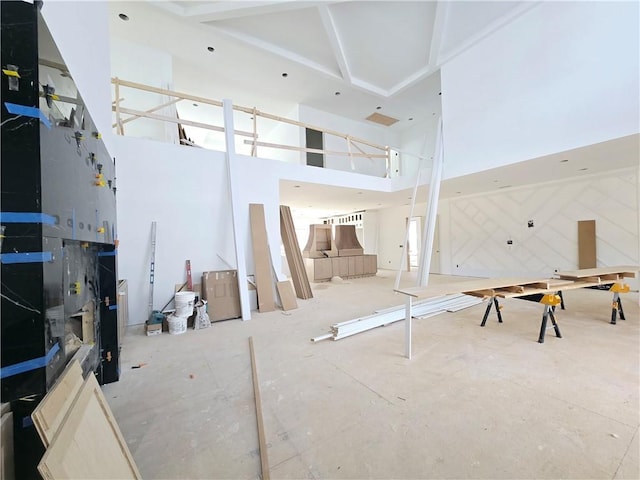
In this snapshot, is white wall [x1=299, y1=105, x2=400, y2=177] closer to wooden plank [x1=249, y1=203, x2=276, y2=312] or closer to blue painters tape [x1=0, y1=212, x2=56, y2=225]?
wooden plank [x1=249, y1=203, x2=276, y2=312]

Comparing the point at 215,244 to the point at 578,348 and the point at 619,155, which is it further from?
the point at 619,155

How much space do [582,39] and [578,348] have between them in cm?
458

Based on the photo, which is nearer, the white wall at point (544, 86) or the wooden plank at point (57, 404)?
the wooden plank at point (57, 404)

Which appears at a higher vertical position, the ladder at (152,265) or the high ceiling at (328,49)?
the high ceiling at (328,49)

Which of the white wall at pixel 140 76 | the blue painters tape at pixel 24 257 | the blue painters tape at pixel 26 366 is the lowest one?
the blue painters tape at pixel 26 366

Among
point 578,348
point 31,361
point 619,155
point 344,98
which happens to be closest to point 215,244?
point 31,361

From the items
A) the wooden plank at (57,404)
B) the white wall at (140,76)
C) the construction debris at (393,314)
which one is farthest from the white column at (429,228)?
the white wall at (140,76)

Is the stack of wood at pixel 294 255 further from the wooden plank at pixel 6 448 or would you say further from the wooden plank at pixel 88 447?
the wooden plank at pixel 6 448

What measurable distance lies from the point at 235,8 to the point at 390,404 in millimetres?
6599

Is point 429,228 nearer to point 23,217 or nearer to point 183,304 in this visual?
point 183,304

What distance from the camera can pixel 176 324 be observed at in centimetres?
368

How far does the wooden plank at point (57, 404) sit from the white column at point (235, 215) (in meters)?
3.13

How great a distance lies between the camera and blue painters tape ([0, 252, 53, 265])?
2.87 feet

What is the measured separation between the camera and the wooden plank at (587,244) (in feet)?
20.5
